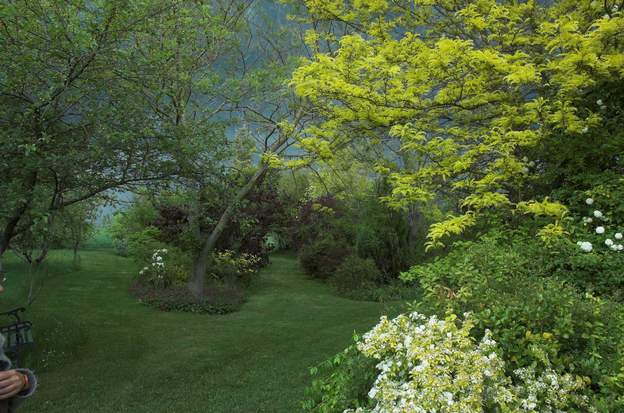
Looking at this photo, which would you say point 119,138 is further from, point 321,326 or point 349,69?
point 321,326

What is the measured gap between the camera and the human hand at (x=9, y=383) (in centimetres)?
178

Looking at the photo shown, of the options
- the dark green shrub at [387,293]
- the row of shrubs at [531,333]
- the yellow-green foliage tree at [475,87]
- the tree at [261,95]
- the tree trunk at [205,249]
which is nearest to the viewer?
the row of shrubs at [531,333]

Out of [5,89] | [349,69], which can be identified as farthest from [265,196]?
[5,89]

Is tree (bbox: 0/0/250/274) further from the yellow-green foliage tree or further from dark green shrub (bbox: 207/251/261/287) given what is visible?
dark green shrub (bbox: 207/251/261/287)

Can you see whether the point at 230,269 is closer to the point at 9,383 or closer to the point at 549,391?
the point at 549,391

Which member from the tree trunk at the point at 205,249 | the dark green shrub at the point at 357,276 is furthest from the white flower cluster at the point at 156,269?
the dark green shrub at the point at 357,276

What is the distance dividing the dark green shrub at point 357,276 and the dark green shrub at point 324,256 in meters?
1.53

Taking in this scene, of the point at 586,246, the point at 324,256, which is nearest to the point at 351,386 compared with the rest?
the point at 586,246

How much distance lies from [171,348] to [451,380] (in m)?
5.75

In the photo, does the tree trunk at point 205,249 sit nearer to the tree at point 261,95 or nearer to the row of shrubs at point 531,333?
the tree at point 261,95

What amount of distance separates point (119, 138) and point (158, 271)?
7443 mm

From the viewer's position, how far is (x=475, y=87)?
5.22 m

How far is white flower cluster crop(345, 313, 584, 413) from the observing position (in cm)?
237

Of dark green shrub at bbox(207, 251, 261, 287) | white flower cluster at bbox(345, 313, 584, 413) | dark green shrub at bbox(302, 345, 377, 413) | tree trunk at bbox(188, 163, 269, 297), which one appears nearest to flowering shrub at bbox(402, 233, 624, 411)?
white flower cluster at bbox(345, 313, 584, 413)
